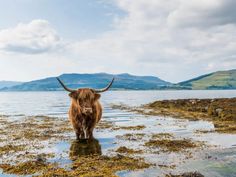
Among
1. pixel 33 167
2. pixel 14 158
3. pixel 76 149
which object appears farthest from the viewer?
pixel 76 149

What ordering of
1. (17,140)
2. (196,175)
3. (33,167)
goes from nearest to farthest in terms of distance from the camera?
(196,175) < (33,167) < (17,140)

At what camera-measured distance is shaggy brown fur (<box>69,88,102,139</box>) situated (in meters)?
13.6

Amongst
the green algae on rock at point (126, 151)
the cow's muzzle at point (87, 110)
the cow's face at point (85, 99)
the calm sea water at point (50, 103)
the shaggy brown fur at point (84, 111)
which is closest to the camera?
the green algae on rock at point (126, 151)

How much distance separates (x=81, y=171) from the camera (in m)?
9.43

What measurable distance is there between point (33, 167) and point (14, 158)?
2153mm

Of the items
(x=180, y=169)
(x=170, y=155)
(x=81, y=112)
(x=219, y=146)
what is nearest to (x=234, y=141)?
(x=219, y=146)

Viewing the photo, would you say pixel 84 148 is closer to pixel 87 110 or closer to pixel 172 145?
pixel 87 110

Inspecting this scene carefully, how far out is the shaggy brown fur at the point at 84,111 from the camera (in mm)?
13648

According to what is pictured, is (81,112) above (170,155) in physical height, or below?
above

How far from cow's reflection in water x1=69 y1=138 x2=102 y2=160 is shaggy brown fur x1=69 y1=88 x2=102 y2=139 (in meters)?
0.48

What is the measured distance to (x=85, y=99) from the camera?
537 inches

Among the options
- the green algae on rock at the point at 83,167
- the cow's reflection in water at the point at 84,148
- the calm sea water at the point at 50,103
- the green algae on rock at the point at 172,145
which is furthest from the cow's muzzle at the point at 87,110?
the calm sea water at the point at 50,103

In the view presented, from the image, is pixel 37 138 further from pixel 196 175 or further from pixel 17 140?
pixel 196 175

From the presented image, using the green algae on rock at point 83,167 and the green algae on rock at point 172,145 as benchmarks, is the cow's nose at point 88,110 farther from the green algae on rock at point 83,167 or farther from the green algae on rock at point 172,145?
the green algae on rock at point 172,145
